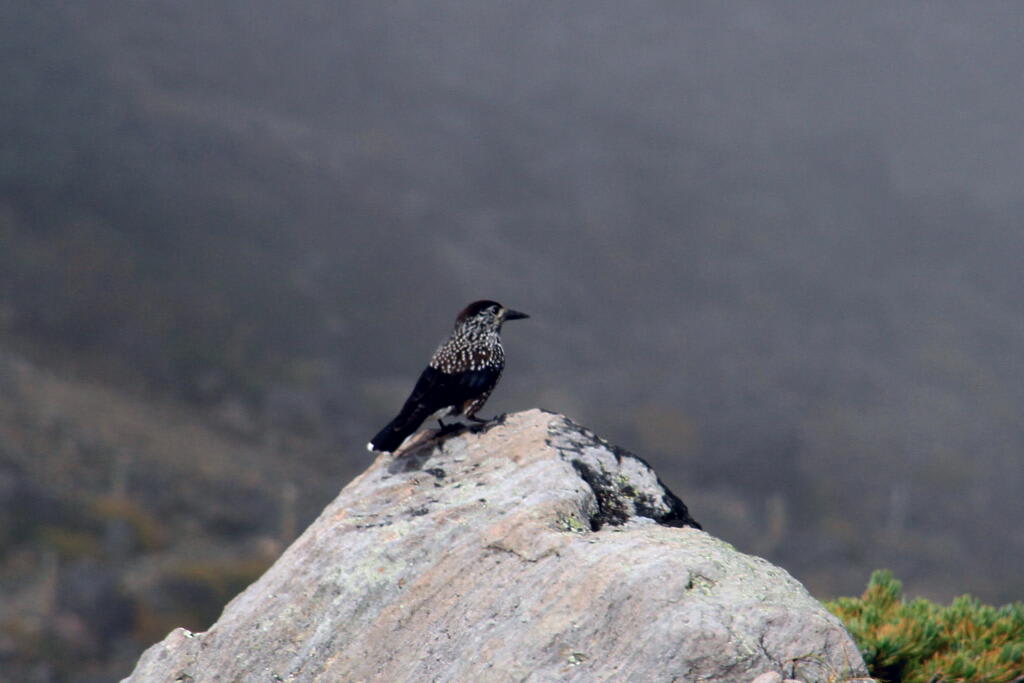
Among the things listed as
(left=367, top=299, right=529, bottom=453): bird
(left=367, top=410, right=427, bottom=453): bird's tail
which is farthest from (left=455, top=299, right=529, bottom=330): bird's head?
(left=367, top=410, right=427, bottom=453): bird's tail

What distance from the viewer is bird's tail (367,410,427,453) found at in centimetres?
870

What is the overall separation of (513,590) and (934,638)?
15.8ft

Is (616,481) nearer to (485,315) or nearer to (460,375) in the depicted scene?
(460,375)

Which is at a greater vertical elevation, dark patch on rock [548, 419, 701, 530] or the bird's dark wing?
the bird's dark wing

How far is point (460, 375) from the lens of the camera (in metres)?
9.61

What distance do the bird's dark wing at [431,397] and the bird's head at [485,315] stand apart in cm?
65

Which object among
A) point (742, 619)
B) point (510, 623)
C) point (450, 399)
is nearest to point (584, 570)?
point (510, 623)

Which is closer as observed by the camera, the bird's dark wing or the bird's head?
the bird's dark wing

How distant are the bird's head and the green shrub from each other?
479 cm

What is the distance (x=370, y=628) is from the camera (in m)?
7.12

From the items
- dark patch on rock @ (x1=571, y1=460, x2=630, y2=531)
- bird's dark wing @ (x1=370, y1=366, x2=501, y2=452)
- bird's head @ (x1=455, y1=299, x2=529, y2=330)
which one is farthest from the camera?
bird's head @ (x1=455, y1=299, x2=529, y2=330)

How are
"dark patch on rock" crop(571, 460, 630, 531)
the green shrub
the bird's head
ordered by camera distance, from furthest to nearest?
the bird's head < the green shrub < "dark patch on rock" crop(571, 460, 630, 531)

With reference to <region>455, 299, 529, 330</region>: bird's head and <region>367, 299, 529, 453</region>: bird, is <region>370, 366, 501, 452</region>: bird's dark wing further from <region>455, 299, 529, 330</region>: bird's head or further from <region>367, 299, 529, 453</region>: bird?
<region>455, 299, 529, 330</region>: bird's head

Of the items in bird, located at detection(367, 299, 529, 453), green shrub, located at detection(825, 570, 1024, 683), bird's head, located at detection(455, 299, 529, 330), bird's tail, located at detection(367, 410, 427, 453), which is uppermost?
bird's head, located at detection(455, 299, 529, 330)
